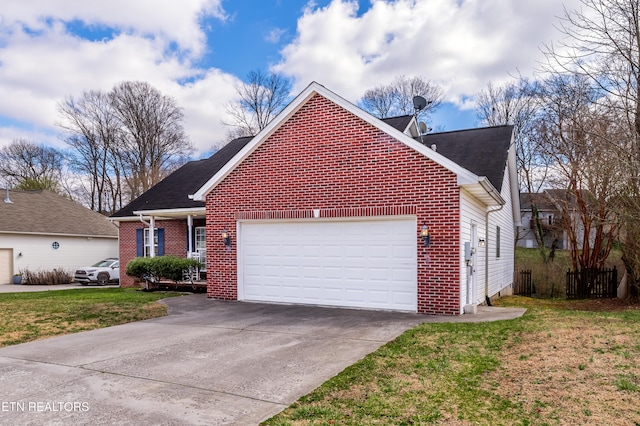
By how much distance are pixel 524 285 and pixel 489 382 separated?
17.7 meters

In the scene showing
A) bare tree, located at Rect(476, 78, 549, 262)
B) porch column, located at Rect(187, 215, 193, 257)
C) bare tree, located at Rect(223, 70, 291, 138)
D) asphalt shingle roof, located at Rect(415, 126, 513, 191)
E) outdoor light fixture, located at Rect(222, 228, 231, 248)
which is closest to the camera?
outdoor light fixture, located at Rect(222, 228, 231, 248)

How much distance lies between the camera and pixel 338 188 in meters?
10.4

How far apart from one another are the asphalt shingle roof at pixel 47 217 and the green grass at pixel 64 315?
A: 13388 millimetres

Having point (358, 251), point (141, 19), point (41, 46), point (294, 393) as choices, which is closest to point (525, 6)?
point (358, 251)

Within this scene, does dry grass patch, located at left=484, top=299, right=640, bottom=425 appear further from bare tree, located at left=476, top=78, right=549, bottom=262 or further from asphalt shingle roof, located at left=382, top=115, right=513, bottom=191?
bare tree, located at left=476, top=78, right=549, bottom=262

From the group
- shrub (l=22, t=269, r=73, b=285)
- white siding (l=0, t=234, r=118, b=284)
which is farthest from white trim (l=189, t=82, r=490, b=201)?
white siding (l=0, t=234, r=118, b=284)

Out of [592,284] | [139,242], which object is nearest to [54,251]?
[139,242]

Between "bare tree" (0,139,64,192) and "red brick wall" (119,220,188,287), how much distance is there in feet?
77.6

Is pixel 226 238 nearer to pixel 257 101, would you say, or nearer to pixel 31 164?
pixel 257 101

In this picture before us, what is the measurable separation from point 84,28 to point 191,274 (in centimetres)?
1422

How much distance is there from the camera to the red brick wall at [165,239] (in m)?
17.4

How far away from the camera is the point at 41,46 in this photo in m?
18.9

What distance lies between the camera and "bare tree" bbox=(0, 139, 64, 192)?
37.8 meters

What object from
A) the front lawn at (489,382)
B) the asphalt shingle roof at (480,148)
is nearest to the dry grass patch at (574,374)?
the front lawn at (489,382)
